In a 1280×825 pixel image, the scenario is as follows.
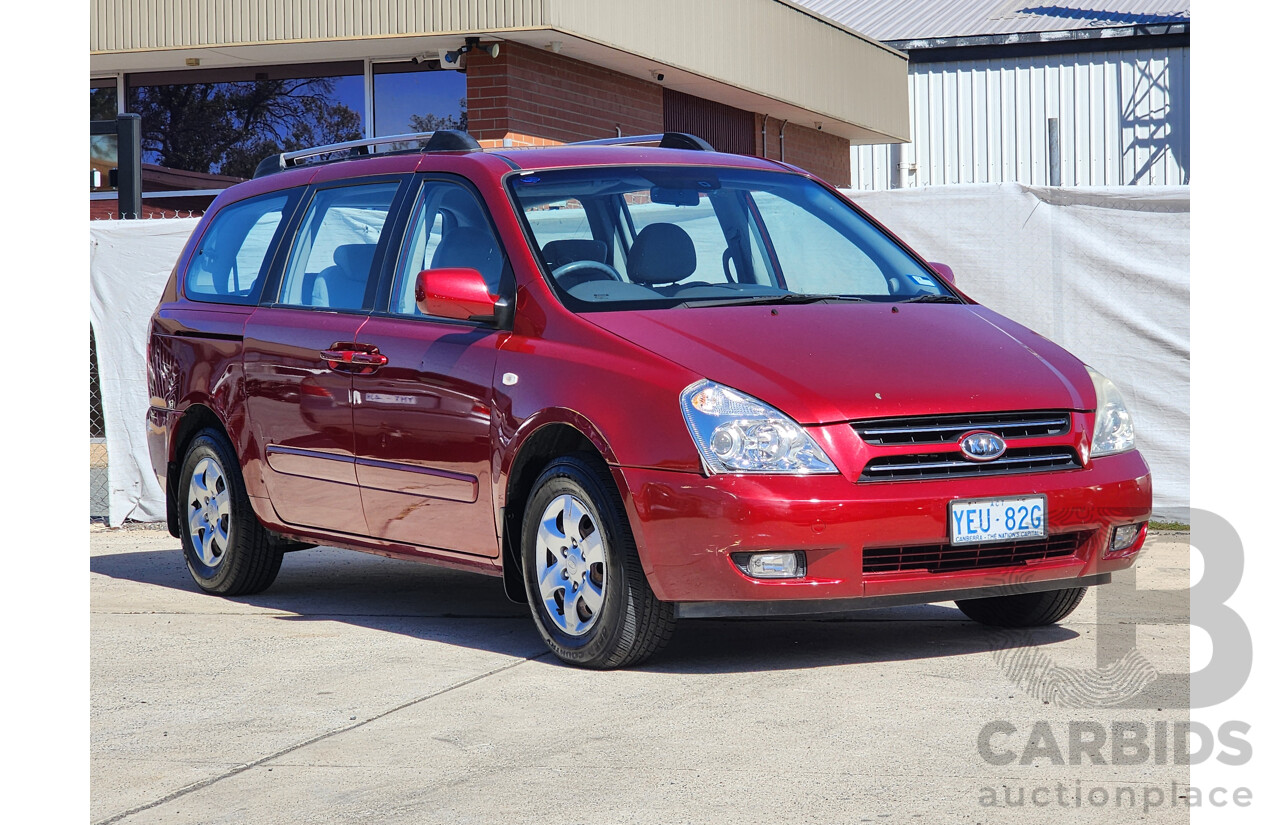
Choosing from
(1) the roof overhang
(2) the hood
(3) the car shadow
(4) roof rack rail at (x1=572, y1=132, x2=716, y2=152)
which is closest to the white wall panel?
(1) the roof overhang

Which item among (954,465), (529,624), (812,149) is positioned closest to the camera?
(954,465)

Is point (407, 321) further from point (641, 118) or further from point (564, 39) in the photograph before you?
point (641, 118)

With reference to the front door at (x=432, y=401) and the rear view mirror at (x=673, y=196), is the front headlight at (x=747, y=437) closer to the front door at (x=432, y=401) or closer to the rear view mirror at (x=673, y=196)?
the front door at (x=432, y=401)

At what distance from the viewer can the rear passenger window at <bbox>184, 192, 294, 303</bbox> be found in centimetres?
785

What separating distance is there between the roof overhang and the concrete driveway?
756cm

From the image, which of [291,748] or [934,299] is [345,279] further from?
[291,748]

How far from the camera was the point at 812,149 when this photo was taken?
2269cm

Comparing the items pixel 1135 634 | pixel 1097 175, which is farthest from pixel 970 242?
pixel 1097 175

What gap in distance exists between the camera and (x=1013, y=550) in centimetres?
555

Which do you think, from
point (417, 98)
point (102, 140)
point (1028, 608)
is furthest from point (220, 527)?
point (102, 140)

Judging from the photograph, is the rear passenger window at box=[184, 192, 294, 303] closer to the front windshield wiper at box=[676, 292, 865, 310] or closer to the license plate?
the front windshield wiper at box=[676, 292, 865, 310]

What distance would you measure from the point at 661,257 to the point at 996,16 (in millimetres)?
24655

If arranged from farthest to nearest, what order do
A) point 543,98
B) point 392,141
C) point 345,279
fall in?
point 543,98
point 392,141
point 345,279

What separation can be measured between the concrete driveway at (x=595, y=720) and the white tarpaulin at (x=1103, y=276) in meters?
2.18
